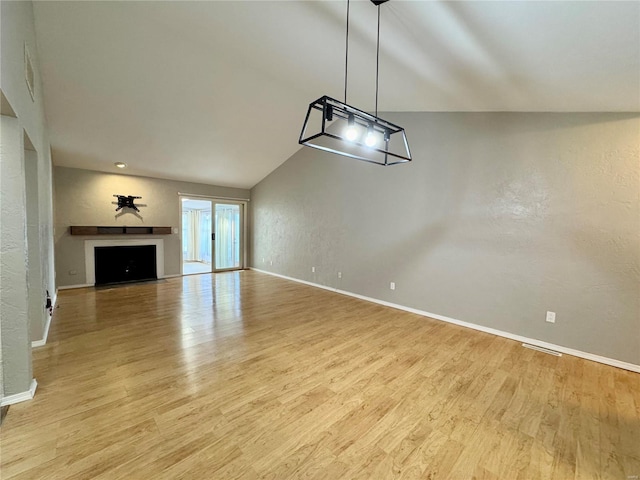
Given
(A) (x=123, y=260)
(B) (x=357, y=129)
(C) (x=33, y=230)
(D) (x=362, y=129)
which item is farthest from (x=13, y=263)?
(A) (x=123, y=260)

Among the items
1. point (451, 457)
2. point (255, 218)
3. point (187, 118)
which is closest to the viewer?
point (451, 457)

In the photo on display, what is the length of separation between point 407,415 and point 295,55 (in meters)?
3.69

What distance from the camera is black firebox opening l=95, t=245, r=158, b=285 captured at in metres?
5.86

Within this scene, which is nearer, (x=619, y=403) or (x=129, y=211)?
(x=619, y=403)

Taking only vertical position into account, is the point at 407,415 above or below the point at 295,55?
below

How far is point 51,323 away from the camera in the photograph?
3537mm

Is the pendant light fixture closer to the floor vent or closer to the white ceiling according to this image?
the white ceiling

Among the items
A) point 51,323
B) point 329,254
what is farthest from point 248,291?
point 51,323

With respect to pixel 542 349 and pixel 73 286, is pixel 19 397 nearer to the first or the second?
pixel 73 286

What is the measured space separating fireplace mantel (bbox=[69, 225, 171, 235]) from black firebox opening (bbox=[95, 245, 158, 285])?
376 mm

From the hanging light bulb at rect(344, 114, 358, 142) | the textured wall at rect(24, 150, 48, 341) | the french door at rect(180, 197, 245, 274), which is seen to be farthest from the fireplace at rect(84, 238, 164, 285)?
the hanging light bulb at rect(344, 114, 358, 142)

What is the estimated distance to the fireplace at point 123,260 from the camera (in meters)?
5.74

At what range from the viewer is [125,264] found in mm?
6156

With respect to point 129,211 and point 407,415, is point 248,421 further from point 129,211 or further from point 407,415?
point 129,211
